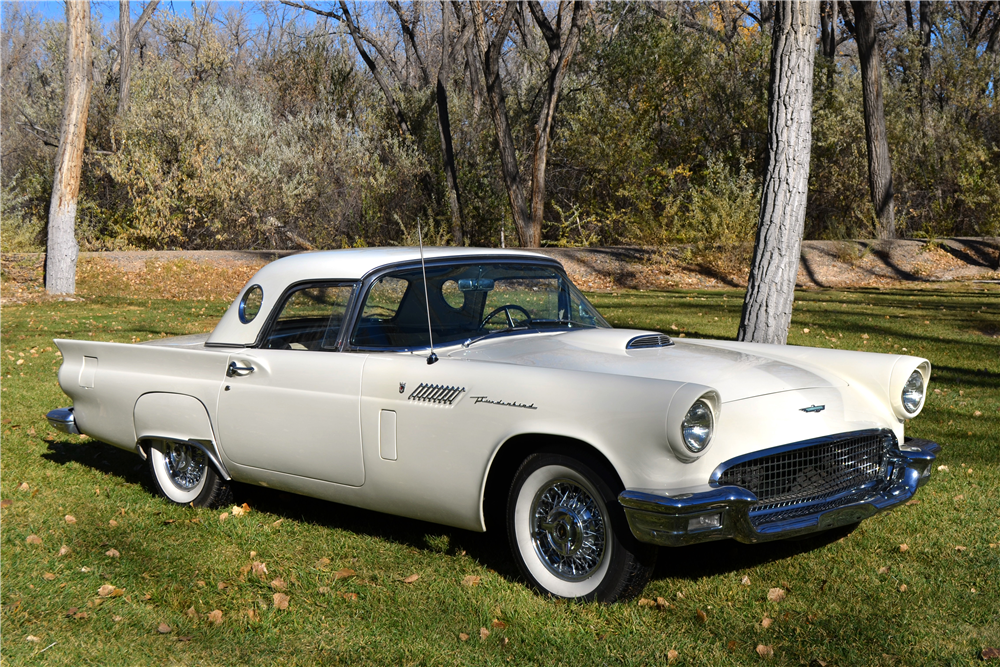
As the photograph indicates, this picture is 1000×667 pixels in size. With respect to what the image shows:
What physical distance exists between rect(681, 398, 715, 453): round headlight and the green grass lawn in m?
0.78

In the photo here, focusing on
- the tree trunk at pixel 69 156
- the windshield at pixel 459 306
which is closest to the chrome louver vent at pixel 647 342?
the windshield at pixel 459 306

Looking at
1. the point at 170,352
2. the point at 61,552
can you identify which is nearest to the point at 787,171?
the point at 170,352

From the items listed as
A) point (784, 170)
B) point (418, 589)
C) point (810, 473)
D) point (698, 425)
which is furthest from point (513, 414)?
point (784, 170)

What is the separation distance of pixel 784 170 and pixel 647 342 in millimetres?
3963

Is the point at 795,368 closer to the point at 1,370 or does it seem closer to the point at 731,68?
the point at 1,370

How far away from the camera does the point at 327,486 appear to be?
4508 millimetres

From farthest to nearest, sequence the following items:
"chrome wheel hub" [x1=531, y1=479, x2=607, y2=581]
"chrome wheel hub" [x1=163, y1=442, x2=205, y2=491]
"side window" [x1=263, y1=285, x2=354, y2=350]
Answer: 1. "chrome wheel hub" [x1=163, y1=442, x2=205, y2=491]
2. "side window" [x1=263, y1=285, x2=354, y2=350]
3. "chrome wheel hub" [x1=531, y1=479, x2=607, y2=581]

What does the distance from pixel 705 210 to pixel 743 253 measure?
4.91 feet

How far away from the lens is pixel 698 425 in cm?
353

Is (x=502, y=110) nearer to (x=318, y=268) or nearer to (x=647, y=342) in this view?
(x=318, y=268)

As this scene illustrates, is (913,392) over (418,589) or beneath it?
over

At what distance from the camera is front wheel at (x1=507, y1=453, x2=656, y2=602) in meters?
3.65

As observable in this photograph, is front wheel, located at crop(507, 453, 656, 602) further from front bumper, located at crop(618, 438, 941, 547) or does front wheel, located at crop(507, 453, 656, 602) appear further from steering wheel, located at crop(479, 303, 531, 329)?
steering wheel, located at crop(479, 303, 531, 329)

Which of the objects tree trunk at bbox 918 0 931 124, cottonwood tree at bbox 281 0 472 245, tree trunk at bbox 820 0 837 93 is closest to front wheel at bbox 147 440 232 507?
cottonwood tree at bbox 281 0 472 245
